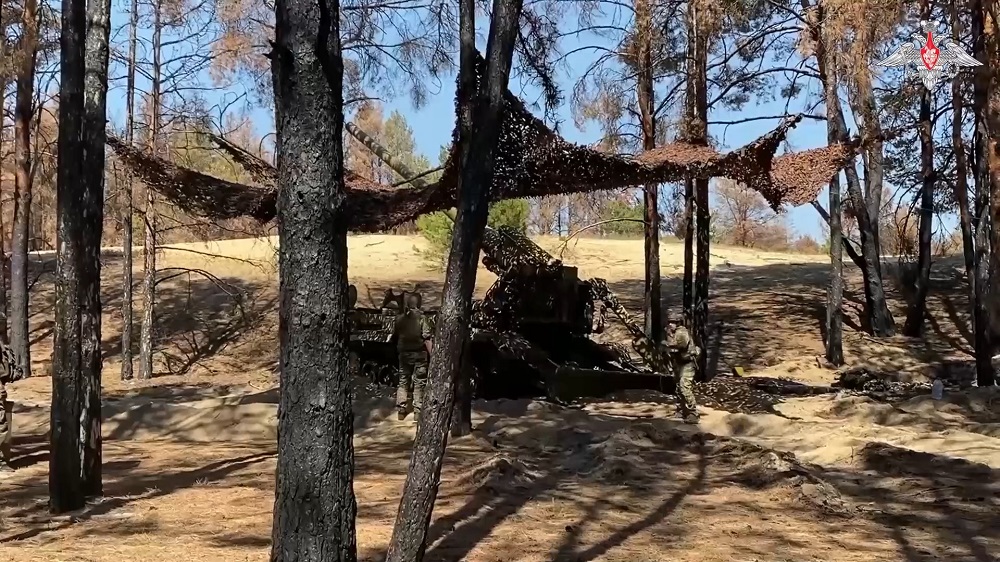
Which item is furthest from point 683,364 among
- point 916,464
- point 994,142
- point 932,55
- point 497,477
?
point 932,55

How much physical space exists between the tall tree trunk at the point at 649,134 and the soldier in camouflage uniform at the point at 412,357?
5.02m


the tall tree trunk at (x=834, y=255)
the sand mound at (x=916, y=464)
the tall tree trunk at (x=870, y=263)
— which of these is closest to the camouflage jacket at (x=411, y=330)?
the sand mound at (x=916, y=464)

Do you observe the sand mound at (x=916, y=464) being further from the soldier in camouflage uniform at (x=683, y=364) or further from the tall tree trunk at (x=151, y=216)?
the tall tree trunk at (x=151, y=216)

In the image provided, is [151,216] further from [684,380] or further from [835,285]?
[835,285]

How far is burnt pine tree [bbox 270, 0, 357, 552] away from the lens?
3553 millimetres

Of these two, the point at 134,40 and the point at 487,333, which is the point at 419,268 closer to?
the point at 134,40

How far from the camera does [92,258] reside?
6.10m

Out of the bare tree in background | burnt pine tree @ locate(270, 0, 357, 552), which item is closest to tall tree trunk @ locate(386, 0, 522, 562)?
burnt pine tree @ locate(270, 0, 357, 552)

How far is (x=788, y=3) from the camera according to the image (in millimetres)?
15578

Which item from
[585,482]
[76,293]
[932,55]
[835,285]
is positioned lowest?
[585,482]

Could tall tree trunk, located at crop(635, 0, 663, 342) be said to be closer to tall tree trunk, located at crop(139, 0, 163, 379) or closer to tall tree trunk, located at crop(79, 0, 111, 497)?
tall tree trunk, located at crop(139, 0, 163, 379)

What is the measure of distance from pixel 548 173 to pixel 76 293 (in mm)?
3866

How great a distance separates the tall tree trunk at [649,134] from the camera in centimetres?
1391

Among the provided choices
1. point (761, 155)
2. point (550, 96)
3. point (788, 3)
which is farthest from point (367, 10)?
point (788, 3)
